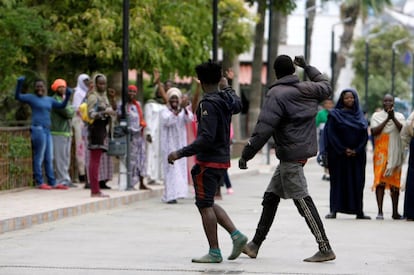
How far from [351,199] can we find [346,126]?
97 centimetres

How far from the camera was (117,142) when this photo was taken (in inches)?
786

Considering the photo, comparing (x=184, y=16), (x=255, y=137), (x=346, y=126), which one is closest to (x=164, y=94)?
(x=346, y=126)

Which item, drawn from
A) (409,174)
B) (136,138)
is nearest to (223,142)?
(409,174)

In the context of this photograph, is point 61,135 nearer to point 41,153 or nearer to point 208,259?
point 41,153

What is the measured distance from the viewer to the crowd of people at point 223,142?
11672mm

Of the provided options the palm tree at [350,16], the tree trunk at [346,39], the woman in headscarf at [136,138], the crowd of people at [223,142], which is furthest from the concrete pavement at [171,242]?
the palm tree at [350,16]

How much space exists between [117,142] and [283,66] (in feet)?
27.6

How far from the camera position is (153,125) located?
22.2m

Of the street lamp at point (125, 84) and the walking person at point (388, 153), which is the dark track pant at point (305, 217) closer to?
the walking person at point (388, 153)

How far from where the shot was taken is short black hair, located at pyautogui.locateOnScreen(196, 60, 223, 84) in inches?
462

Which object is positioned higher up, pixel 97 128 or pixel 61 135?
pixel 97 128

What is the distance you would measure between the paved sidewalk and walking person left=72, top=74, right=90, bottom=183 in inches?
17.6

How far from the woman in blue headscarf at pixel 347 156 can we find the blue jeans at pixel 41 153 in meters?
5.41

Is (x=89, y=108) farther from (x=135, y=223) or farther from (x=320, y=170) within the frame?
(x=320, y=170)
